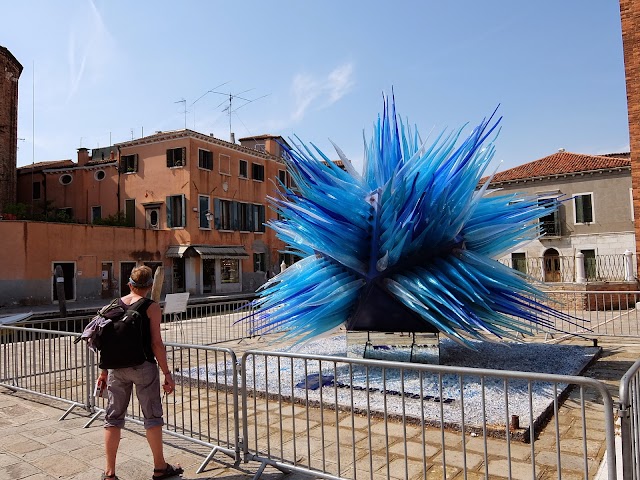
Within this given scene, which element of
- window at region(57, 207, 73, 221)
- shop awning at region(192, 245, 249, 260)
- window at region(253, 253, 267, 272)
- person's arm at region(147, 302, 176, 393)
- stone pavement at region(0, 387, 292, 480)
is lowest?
stone pavement at region(0, 387, 292, 480)

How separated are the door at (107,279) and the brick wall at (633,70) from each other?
80.4 feet

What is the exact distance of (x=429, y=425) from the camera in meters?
5.00

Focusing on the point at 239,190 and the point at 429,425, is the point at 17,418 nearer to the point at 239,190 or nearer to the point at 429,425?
the point at 429,425

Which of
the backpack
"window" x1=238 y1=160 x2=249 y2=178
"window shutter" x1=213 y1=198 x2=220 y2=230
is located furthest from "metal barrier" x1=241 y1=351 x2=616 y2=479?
"window" x1=238 y1=160 x2=249 y2=178

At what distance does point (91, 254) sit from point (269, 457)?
24.9 metres

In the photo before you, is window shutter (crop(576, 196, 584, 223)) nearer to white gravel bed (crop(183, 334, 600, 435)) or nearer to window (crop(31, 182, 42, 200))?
white gravel bed (crop(183, 334, 600, 435))

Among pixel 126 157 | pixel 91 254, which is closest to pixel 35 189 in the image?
pixel 126 157

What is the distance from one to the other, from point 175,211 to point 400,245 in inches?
1046

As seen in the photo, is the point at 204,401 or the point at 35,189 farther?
the point at 35,189

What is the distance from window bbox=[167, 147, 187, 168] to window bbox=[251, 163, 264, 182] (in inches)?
240

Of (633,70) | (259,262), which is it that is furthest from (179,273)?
(633,70)

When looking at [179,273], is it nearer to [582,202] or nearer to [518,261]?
[518,261]

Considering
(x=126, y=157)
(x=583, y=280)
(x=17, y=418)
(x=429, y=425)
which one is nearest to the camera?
(x=429, y=425)

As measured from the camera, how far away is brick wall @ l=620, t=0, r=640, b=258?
625 inches
